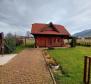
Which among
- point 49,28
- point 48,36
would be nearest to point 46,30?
point 49,28

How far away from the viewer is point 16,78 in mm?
7637

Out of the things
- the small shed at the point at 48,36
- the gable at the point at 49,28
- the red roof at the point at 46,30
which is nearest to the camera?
the small shed at the point at 48,36

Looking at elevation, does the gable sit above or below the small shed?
above

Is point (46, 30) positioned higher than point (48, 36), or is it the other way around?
point (46, 30)

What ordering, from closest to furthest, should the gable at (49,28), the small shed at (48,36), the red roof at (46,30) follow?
the small shed at (48,36)
the red roof at (46,30)
the gable at (49,28)

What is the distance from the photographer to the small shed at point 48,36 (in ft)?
105

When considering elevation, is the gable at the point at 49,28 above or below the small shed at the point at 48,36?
above

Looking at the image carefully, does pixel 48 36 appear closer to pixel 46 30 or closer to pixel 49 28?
pixel 46 30

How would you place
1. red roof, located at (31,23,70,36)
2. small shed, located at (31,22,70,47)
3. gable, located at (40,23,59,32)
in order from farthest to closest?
gable, located at (40,23,59,32) → red roof, located at (31,23,70,36) → small shed, located at (31,22,70,47)

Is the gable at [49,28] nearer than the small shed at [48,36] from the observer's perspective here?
No

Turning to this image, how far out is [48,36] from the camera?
32906 millimetres

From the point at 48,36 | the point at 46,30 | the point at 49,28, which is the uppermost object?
the point at 49,28

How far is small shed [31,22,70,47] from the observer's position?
32.2 meters

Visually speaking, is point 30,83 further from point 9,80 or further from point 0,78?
point 0,78
